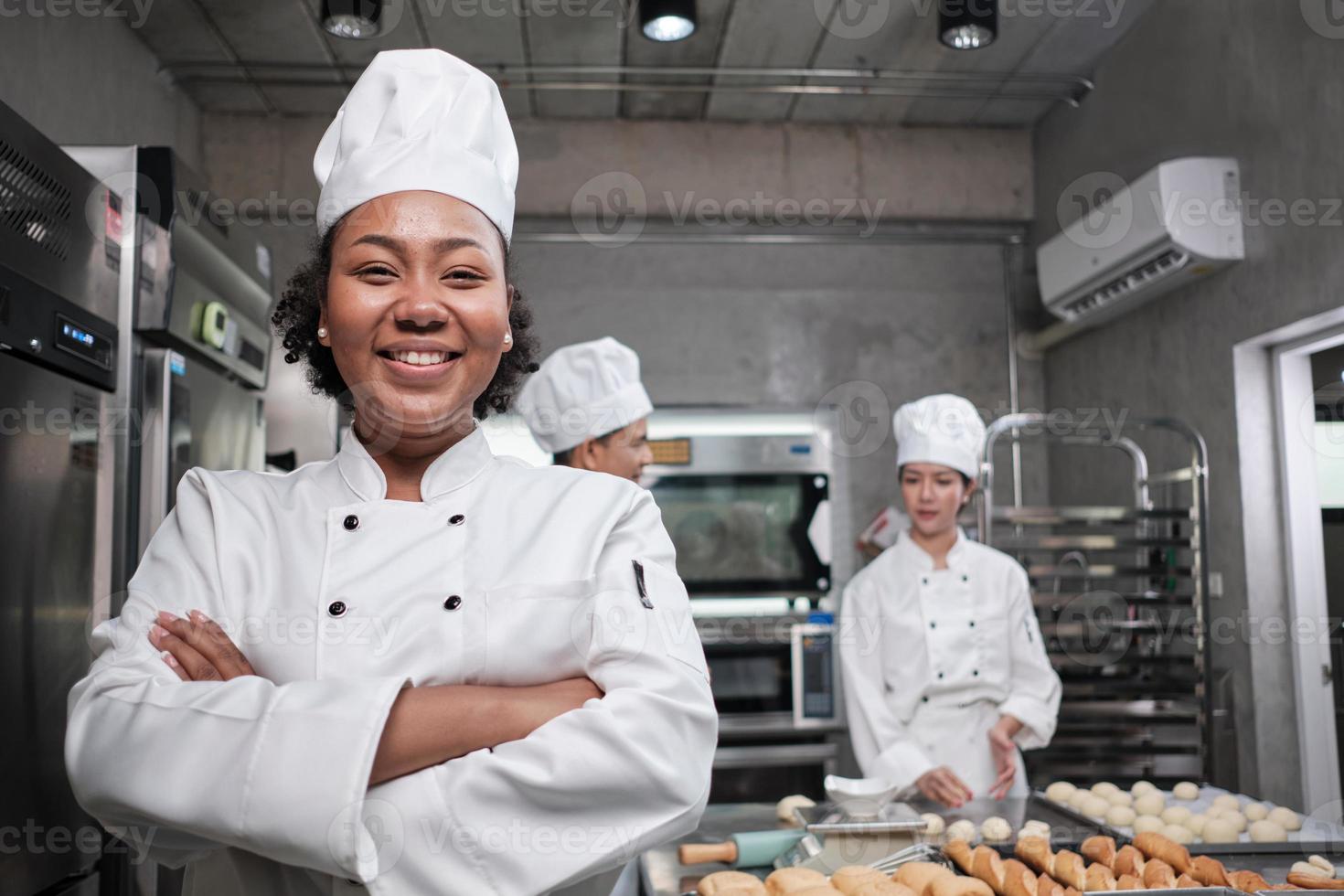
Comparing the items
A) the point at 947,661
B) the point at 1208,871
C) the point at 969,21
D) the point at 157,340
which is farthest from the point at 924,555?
the point at 157,340

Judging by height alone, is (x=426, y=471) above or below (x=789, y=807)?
above

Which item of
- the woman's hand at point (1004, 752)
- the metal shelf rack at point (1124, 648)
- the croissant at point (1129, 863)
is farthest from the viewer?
the metal shelf rack at point (1124, 648)

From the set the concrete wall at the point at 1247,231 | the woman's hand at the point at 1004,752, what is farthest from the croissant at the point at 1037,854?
the concrete wall at the point at 1247,231

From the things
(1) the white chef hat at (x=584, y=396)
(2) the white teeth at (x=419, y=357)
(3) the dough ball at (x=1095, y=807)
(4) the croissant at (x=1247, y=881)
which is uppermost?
(1) the white chef hat at (x=584, y=396)

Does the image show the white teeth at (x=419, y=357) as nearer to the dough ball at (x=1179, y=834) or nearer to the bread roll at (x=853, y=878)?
the bread roll at (x=853, y=878)

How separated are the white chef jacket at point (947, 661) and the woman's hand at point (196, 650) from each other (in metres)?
2.03

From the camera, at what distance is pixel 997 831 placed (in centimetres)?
190

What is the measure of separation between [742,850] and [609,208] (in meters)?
3.57

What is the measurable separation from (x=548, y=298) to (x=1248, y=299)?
2852 millimetres

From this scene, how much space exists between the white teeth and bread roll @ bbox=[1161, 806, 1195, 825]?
5.85 feet

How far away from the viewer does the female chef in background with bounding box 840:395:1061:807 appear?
9.16 feet

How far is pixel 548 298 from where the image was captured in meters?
4.88

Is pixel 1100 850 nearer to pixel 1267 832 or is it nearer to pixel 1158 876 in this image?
pixel 1158 876

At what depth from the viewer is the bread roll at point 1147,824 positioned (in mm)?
2012
